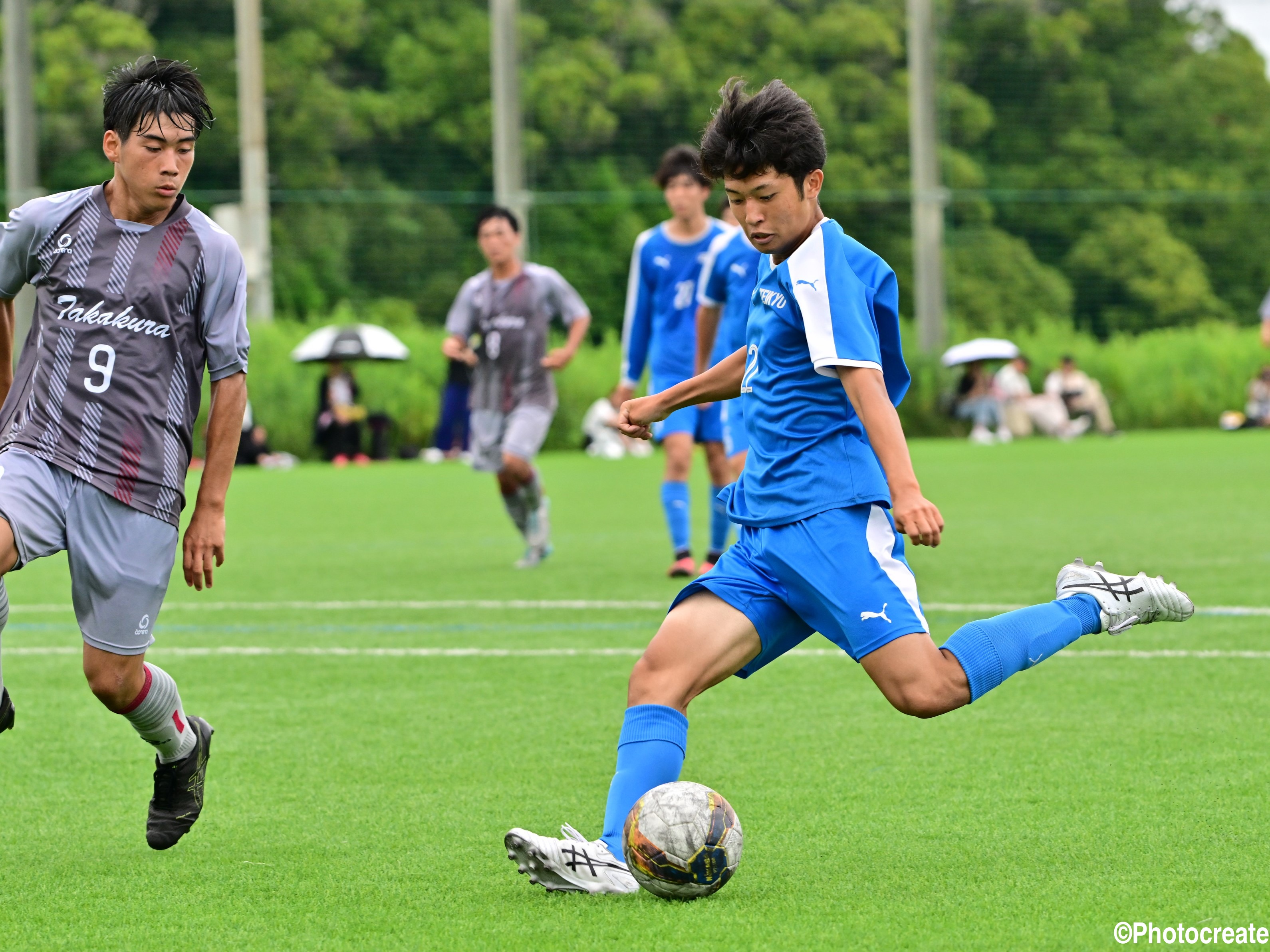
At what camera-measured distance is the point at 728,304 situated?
31.8ft

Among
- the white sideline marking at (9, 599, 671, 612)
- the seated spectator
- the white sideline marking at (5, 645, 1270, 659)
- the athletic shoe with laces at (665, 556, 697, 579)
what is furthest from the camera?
the seated spectator

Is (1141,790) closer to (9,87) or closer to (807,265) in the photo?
(807,265)

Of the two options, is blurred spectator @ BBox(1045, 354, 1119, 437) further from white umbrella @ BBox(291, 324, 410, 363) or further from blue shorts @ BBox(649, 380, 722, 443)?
blue shorts @ BBox(649, 380, 722, 443)

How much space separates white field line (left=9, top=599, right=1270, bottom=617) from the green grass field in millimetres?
57

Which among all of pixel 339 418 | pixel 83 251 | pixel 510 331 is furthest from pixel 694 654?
pixel 339 418

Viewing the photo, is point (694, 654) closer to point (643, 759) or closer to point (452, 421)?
point (643, 759)

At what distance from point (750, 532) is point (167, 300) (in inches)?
60.8

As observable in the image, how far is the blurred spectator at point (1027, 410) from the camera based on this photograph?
28.8m

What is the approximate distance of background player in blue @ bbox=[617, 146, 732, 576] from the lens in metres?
10.2

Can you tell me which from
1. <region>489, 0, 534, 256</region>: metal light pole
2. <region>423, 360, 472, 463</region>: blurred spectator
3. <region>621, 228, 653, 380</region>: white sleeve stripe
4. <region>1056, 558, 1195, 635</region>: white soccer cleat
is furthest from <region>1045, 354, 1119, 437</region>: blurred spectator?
<region>1056, 558, 1195, 635</region>: white soccer cleat

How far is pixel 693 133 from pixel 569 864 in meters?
31.7

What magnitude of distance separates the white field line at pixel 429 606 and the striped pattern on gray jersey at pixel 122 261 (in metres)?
4.74

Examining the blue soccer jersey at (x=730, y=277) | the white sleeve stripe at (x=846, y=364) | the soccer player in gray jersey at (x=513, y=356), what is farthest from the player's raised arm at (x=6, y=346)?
the soccer player in gray jersey at (x=513, y=356)

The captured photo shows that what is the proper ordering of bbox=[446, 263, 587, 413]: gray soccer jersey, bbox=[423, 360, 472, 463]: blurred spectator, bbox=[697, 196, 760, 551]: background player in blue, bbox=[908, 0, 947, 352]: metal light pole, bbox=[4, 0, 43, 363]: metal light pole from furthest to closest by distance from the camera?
bbox=[908, 0, 947, 352]: metal light pole, bbox=[4, 0, 43, 363]: metal light pole, bbox=[423, 360, 472, 463]: blurred spectator, bbox=[446, 263, 587, 413]: gray soccer jersey, bbox=[697, 196, 760, 551]: background player in blue
